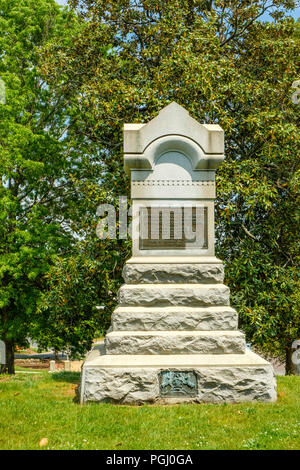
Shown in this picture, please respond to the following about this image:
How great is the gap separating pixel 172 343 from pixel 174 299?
0.61 meters

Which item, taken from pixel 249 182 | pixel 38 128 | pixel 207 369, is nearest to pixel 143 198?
pixel 207 369

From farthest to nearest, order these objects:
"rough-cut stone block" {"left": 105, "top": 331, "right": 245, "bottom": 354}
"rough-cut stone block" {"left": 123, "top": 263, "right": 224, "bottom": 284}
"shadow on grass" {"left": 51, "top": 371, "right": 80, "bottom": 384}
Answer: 1. "shadow on grass" {"left": 51, "top": 371, "right": 80, "bottom": 384}
2. "rough-cut stone block" {"left": 123, "top": 263, "right": 224, "bottom": 284}
3. "rough-cut stone block" {"left": 105, "top": 331, "right": 245, "bottom": 354}

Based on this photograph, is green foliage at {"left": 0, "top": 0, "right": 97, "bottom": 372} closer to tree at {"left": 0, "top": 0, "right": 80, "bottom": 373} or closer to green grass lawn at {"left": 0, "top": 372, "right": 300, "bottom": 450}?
tree at {"left": 0, "top": 0, "right": 80, "bottom": 373}

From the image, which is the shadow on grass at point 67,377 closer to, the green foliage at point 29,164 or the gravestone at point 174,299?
the gravestone at point 174,299

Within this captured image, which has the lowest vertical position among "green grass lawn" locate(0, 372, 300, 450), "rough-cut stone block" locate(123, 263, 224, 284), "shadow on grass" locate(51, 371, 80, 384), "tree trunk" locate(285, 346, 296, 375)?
"tree trunk" locate(285, 346, 296, 375)

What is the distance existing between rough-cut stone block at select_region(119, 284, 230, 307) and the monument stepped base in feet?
2.65

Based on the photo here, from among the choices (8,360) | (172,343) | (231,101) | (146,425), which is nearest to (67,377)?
(172,343)

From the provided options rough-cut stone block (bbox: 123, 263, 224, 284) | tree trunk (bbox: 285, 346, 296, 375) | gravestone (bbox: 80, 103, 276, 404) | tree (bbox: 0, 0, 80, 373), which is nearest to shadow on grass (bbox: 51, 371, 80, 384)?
gravestone (bbox: 80, 103, 276, 404)

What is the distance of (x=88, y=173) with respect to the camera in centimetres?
1227

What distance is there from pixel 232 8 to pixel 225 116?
4.02 meters

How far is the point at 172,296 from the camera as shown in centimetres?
608

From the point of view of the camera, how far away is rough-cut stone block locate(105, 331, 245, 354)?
18.7 feet

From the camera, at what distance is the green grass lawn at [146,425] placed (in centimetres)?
399

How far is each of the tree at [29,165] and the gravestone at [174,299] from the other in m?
5.74
